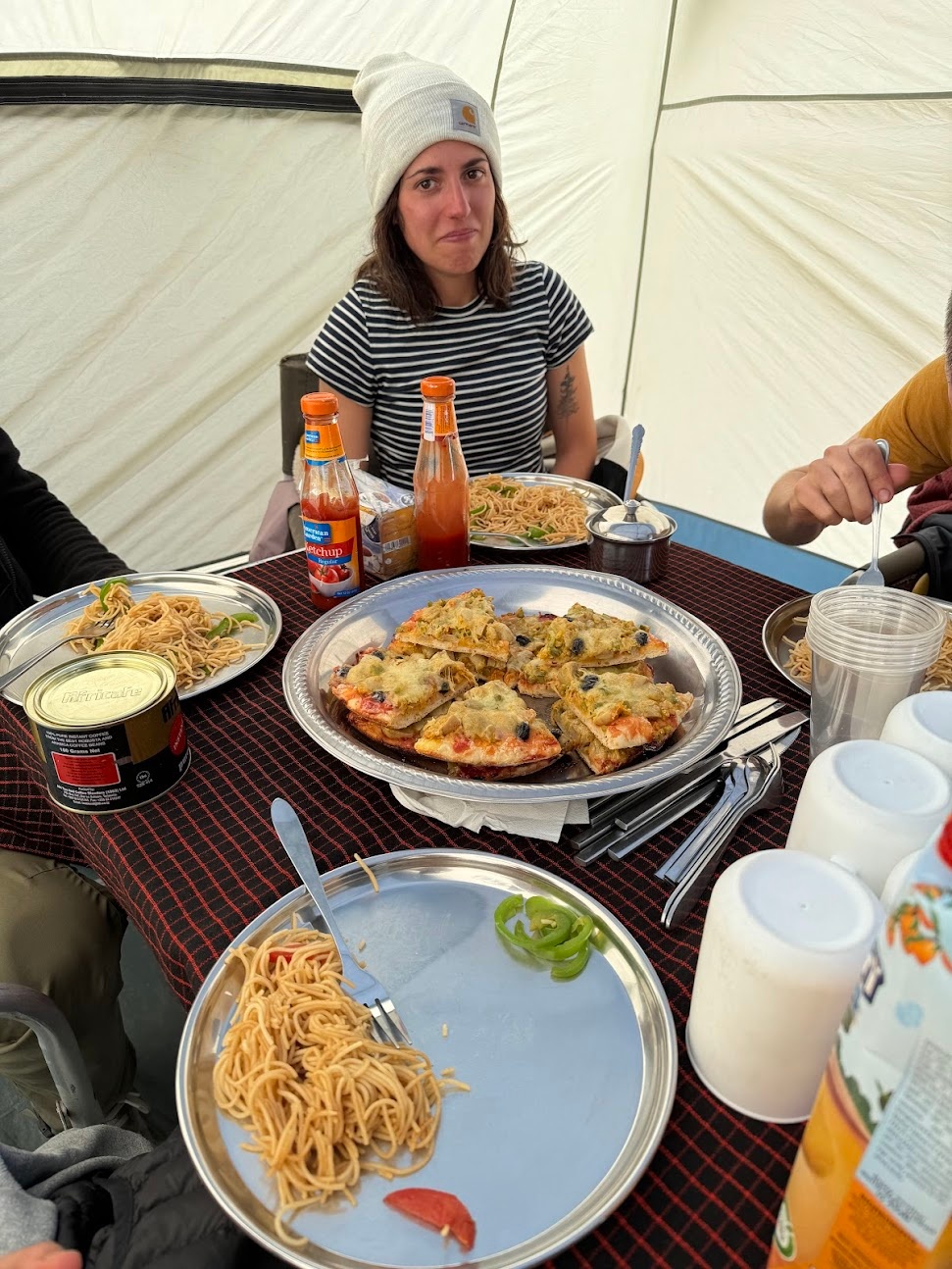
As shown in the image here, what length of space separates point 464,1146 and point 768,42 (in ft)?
19.1

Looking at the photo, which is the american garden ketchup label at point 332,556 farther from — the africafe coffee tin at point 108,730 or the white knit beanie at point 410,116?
the white knit beanie at point 410,116

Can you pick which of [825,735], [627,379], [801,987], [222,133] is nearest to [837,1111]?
[801,987]

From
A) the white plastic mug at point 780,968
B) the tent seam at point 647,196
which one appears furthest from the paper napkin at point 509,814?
the tent seam at point 647,196

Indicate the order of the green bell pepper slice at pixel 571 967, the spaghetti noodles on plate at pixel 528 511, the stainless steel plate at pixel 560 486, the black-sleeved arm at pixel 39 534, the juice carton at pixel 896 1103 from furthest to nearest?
the black-sleeved arm at pixel 39 534
the spaghetti noodles on plate at pixel 528 511
the stainless steel plate at pixel 560 486
the green bell pepper slice at pixel 571 967
the juice carton at pixel 896 1103

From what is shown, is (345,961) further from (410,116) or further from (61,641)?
(410,116)

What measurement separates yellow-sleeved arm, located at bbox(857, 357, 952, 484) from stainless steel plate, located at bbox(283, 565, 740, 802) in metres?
1.31

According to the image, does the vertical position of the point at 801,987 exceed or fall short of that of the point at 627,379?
it exceeds it

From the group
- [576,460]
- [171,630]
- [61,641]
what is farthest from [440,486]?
[576,460]

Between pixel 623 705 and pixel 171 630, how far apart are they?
Answer: 110 cm

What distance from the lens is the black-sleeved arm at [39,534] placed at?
2789 millimetres

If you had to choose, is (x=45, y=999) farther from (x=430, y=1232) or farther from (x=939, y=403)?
(x=939, y=403)

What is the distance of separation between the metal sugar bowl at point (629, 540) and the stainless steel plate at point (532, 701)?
118mm

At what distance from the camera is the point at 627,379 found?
6523 mm

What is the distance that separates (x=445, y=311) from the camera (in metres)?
3.43
